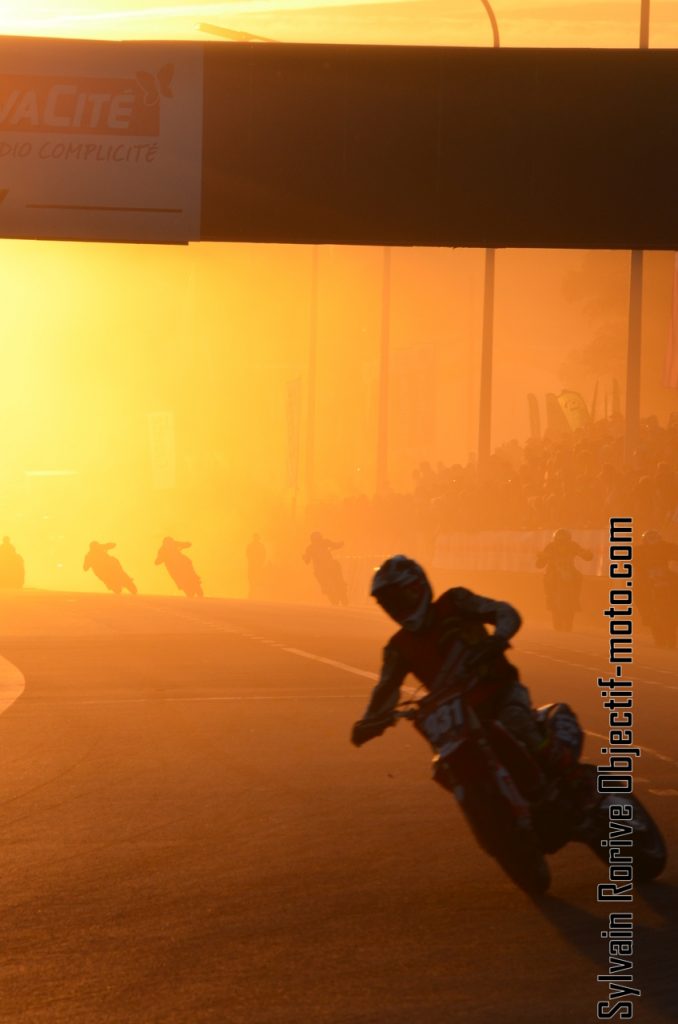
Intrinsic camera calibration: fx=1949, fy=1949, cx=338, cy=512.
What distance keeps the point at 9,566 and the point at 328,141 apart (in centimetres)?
3709

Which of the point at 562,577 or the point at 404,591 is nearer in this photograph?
the point at 404,591

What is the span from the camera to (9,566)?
51.5 metres

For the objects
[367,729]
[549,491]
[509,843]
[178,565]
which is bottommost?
Result: [178,565]

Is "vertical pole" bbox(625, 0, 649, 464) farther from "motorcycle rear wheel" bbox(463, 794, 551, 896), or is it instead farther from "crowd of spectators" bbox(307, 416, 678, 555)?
"motorcycle rear wheel" bbox(463, 794, 551, 896)

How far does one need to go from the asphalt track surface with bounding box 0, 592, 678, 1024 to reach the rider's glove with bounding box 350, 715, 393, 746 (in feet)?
2.14

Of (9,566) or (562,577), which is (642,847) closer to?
(562,577)

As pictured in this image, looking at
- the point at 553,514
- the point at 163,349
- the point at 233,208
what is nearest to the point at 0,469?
the point at 163,349

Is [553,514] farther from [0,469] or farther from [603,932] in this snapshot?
[0,469]

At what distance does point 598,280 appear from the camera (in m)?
70.8

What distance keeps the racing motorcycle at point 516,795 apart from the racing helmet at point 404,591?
0.35 m

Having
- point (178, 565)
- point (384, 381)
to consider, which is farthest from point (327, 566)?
point (384, 381)

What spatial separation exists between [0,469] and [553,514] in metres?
109

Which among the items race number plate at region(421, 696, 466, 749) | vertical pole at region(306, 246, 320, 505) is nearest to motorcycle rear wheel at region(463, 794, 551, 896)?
race number plate at region(421, 696, 466, 749)

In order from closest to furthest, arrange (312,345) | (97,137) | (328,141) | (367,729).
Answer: (367,729) → (97,137) → (328,141) → (312,345)
